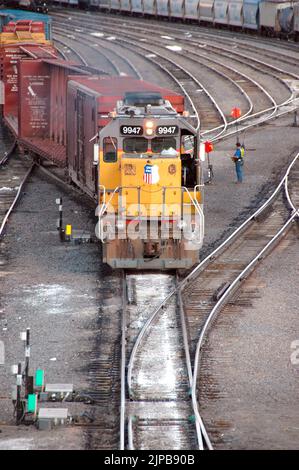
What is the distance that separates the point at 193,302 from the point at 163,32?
60885 mm

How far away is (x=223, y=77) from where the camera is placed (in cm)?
6050

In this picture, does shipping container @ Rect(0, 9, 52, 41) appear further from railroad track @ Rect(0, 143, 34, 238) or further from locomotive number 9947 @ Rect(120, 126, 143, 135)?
locomotive number 9947 @ Rect(120, 126, 143, 135)

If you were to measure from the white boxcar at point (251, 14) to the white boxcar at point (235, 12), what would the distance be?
328 millimetres

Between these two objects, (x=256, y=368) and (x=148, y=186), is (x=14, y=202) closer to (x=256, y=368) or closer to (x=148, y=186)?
(x=148, y=186)

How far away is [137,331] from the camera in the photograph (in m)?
20.2

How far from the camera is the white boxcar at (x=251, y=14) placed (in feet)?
245

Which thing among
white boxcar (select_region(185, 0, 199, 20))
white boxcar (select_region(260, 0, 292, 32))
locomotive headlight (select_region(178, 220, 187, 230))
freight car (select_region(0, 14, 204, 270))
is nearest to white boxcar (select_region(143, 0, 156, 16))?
white boxcar (select_region(185, 0, 199, 20))

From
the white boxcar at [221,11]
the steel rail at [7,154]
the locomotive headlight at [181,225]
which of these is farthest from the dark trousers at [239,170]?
the white boxcar at [221,11]

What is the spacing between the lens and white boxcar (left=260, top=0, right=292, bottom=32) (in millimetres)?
72062

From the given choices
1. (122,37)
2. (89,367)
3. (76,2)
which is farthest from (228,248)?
(76,2)

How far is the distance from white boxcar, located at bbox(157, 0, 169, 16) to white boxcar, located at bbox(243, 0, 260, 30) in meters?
9.46

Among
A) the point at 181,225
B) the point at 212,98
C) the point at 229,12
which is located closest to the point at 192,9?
the point at 229,12
